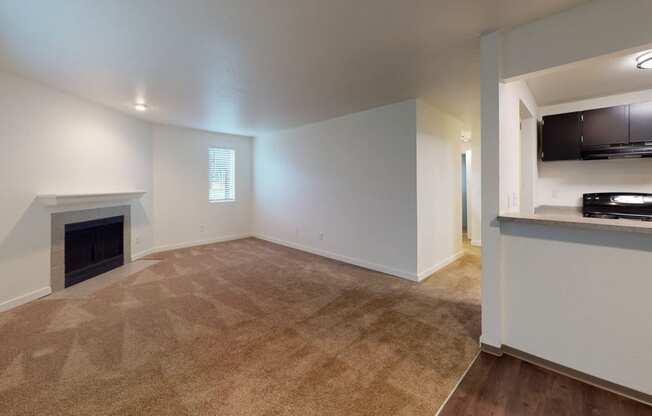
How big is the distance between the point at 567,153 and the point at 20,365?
236 inches

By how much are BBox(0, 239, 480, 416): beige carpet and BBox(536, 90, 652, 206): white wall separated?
6.30ft

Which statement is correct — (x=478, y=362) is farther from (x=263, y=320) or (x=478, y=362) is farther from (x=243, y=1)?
(x=243, y=1)

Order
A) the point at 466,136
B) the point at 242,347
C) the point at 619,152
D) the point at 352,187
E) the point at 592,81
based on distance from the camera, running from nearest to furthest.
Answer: the point at 242,347
the point at 592,81
the point at 619,152
the point at 352,187
the point at 466,136

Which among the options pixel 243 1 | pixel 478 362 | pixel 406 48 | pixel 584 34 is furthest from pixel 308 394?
pixel 584 34

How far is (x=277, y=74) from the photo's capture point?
294cm

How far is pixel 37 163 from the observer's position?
3264 millimetres

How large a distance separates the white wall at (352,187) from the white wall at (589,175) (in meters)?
2.01

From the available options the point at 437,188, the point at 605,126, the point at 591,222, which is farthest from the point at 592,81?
the point at 591,222

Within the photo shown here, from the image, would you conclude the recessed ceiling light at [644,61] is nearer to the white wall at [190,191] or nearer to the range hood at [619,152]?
the range hood at [619,152]

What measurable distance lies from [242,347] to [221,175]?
492 cm

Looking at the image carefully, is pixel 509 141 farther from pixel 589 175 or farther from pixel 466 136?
pixel 466 136

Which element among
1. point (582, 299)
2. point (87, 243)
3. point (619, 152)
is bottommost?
point (582, 299)

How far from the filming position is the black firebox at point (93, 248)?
3703 mm

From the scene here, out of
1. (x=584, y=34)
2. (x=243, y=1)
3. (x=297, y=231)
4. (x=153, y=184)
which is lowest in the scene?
(x=297, y=231)
